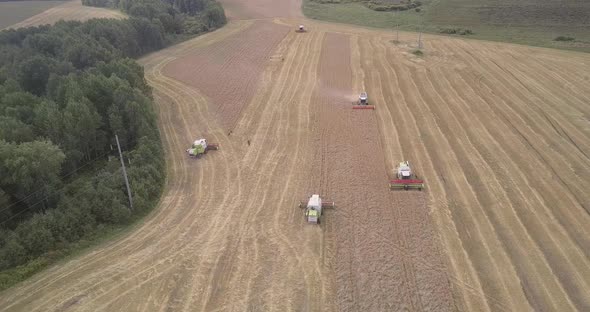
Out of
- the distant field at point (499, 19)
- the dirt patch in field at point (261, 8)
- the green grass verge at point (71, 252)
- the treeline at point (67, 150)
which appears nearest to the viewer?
the green grass verge at point (71, 252)

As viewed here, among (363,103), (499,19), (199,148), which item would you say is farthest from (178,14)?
(499,19)

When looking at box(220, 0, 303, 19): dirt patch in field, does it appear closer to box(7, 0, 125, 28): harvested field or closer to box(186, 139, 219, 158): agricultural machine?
box(7, 0, 125, 28): harvested field

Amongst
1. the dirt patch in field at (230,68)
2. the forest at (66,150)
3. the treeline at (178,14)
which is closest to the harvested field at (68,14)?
the treeline at (178,14)

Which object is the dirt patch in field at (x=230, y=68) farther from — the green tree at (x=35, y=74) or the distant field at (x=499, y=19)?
the distant field at (x=499, y=19)

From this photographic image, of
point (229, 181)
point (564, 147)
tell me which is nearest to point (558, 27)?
point (564, 147)

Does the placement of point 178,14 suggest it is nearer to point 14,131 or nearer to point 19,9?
point 19,9

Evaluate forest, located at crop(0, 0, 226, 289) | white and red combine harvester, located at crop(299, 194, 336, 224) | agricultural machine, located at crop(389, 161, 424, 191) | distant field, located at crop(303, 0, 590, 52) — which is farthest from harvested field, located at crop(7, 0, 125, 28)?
agricultural machine, located at crop(389, 161, 424, 191)
